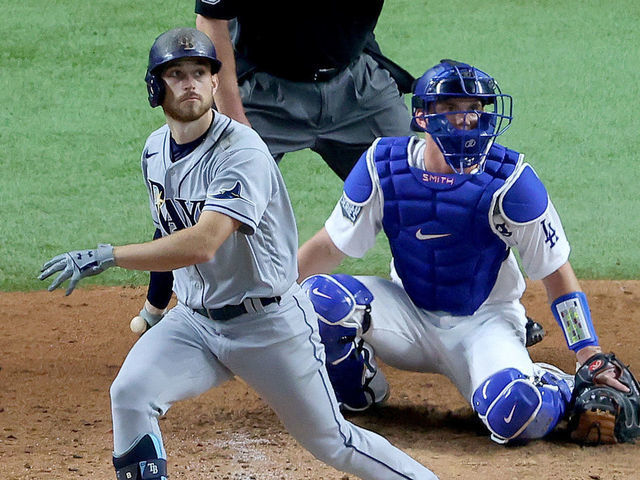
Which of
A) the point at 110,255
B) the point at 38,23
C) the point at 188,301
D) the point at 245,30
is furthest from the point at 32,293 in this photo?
the point at 38,23

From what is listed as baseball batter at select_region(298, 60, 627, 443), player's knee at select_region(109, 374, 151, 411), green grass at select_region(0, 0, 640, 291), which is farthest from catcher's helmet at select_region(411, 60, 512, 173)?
green grass at select_region(0, 0, 640, 291)

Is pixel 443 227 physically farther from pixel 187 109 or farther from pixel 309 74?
pixel 187 109

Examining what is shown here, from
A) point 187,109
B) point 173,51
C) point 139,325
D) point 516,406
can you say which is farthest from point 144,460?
point 139,325

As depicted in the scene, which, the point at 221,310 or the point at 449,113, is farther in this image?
the point at 449,113

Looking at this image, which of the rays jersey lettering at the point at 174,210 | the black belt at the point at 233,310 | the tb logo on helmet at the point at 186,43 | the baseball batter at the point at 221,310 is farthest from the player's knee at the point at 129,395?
the tb logo on helmet at the point at 186,43

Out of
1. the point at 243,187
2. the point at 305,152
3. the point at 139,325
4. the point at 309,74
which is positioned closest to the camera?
the point at 243,187

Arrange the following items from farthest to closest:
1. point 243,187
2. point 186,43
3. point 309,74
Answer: point 309,74 < point 186,43 < point 243,187

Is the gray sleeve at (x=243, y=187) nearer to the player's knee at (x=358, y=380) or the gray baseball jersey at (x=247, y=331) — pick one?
the gray baseball jersey at (x=247, y=331)
